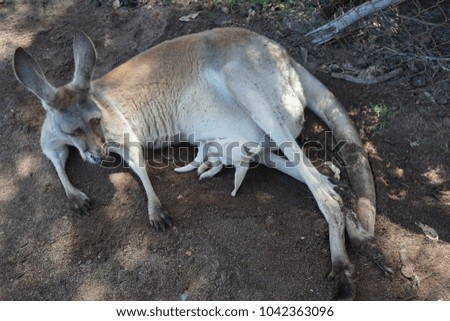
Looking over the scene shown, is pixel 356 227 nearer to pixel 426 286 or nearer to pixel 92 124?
pixel 426 286

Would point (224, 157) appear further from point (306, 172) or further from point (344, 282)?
point (344, 282)

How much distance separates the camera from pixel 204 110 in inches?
153

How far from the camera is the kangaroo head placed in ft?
10.9

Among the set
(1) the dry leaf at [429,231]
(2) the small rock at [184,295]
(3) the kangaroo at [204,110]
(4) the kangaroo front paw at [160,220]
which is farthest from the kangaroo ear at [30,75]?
(1) the dry leaf at [429,231]

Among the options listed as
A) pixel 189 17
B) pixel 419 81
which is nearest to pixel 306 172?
pixel 419 81

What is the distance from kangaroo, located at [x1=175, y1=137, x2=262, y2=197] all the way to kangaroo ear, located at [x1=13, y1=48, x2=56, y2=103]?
112 centimetres

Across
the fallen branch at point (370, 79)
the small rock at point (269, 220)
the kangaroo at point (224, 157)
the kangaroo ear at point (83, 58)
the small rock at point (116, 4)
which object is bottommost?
the small rock at point (269, 220)

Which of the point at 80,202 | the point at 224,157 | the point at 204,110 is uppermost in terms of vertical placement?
the point at 204,110

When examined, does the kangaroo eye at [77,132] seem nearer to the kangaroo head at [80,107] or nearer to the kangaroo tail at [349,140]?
the kangaroo head at [80,107]

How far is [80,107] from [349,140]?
6.61 feet

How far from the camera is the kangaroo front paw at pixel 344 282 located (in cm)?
286

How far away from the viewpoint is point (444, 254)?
10.3ft

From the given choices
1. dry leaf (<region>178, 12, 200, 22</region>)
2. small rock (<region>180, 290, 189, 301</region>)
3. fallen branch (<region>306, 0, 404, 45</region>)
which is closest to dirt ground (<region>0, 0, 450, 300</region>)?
small rock (<region>180, 290, 189, 301</region>)

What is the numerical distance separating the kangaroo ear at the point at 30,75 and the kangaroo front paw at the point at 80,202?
725mm
